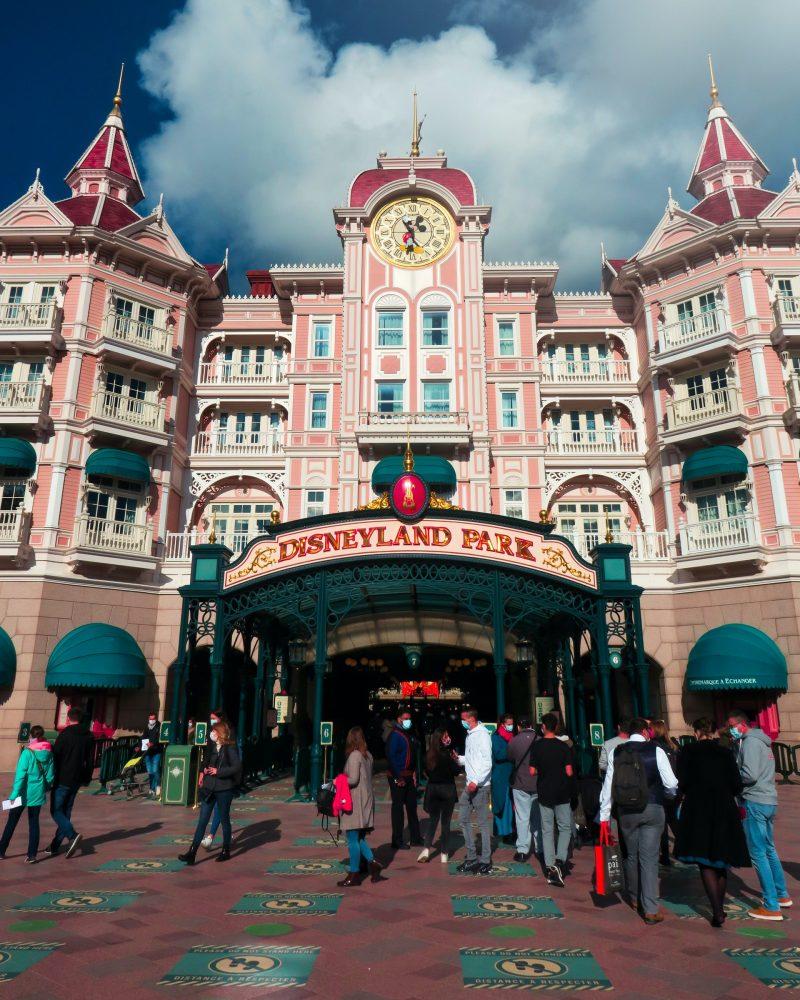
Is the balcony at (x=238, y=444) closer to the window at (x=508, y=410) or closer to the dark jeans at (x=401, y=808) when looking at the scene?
the window at (x=508, y=410)

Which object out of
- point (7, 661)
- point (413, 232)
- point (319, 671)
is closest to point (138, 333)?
point (413, 232)

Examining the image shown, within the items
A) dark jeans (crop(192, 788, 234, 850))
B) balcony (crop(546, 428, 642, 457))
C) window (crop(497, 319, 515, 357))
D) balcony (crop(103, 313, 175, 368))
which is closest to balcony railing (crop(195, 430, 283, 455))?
balcony (crop(103, 313, 175, 368))

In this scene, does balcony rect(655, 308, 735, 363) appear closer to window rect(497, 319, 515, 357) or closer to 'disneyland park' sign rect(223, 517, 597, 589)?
window rect(497, 319, 515, 357)

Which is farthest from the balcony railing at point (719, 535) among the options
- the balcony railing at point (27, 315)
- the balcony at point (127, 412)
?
the balcony railing at point (27, 315)

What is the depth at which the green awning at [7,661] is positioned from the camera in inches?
858

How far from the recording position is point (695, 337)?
88.6 feet

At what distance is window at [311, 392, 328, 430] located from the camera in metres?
29.7

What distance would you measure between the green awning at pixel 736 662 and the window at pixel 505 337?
46.2 feet

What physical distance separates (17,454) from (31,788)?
1743cm

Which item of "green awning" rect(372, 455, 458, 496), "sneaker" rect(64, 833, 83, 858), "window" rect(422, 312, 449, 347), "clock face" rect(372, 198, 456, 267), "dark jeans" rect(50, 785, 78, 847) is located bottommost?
"sneaker" rect(64, 833, 83, 858)

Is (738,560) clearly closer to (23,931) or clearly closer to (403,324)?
(403,324)

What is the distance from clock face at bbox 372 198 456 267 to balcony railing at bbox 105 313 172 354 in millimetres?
9752

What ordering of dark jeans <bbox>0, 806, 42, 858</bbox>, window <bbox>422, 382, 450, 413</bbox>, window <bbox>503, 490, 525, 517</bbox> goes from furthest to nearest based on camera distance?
1. window <bbox>422, 382, 450, 413</bbox>
2. window <bbox>503, 490, 525, 517</bbox>
3. dark jeans <bbox>0, 806, 42, 858</bbox>

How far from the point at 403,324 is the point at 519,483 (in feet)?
26.8
